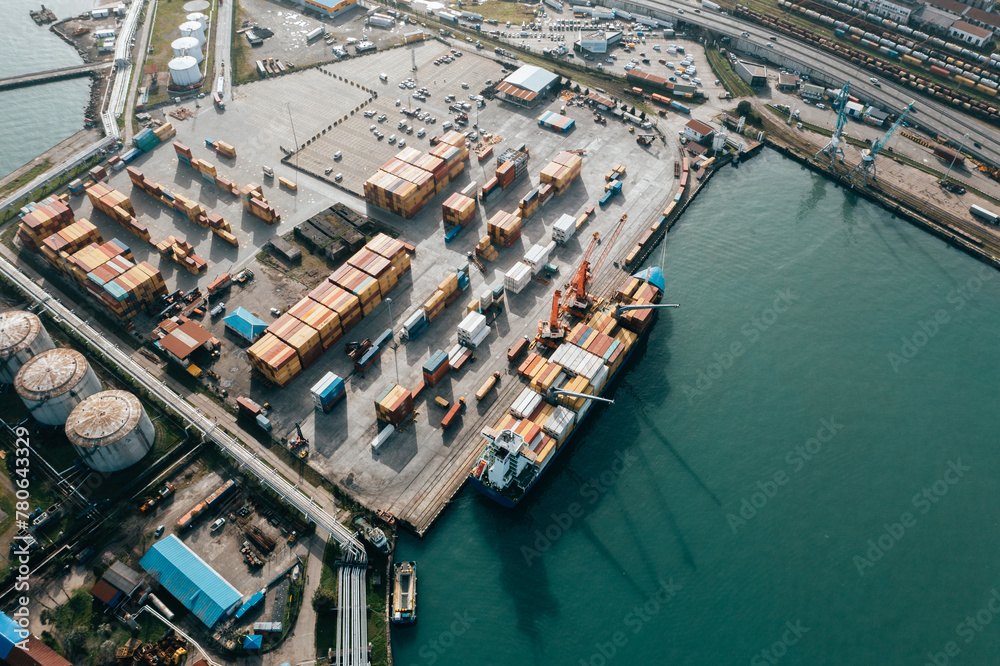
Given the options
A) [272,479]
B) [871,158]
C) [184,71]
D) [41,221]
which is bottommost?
[272,479]

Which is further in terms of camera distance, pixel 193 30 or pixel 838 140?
pixel 193 30

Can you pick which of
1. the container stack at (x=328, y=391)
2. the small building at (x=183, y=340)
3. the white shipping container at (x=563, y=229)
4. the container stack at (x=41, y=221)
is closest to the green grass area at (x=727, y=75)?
the white shipping container at (x=563, y=229)

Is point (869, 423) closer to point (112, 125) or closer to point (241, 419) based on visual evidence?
point (241, 419)

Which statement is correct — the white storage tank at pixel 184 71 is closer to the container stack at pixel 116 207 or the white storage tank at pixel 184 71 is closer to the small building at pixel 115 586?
the container stack at pixel 116 207

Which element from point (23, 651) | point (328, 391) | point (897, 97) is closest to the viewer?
point (23, 651)

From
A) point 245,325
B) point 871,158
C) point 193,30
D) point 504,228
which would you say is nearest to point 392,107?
point 504,228

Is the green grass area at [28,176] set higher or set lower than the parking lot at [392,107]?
lower

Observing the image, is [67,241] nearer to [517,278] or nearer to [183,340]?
[183,340]
